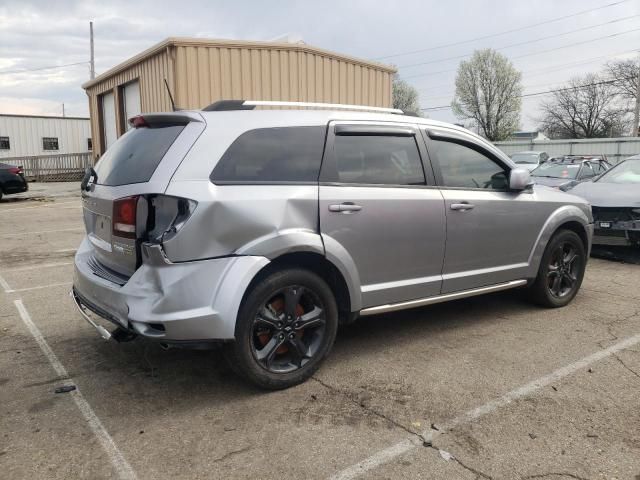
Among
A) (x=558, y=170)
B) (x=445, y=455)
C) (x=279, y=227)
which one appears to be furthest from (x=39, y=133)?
(x=445, y=455)

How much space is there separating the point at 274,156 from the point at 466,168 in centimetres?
184

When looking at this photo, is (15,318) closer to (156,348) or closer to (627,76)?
(156,348)

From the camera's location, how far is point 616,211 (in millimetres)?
7586

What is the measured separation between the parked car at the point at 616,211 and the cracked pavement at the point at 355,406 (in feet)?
9.37

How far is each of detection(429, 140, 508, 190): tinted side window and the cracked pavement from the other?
1.26m

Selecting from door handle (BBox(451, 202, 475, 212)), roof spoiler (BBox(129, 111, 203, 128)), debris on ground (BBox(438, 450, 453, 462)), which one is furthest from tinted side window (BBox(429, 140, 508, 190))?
debris on ground (BBox(438, 450, 453, 462))

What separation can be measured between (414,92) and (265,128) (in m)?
63.3

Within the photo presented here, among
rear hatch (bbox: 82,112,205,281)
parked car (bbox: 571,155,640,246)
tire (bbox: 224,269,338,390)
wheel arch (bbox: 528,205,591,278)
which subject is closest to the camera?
rear hatch (bbox: 82,112,205,281)

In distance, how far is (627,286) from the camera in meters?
6.32

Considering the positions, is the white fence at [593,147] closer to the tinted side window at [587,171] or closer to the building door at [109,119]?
the tinted side window at [587,171]

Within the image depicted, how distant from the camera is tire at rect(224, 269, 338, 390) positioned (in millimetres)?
3273

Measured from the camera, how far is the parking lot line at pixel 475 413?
2670mm

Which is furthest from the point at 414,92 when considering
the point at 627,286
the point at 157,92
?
the point at 627,286

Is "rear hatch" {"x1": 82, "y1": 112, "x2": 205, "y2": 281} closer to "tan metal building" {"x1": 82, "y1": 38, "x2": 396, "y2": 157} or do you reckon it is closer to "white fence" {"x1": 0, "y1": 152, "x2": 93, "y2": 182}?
"tan metal building" {"x1": 82, "y1": 38, "x2": 396, "y2": 157}
